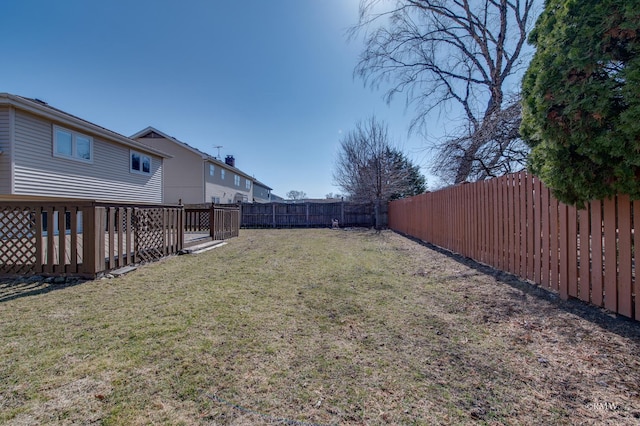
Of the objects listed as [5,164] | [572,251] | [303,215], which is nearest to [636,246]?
[572,251]

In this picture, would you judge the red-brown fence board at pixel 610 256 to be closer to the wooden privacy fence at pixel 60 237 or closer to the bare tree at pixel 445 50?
the wooden privacy fence at pixel 60 237

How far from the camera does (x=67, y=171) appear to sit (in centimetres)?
990

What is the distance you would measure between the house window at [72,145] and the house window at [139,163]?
2.31 meters

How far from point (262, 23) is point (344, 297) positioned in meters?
10.4

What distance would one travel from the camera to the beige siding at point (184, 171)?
19.9 metres

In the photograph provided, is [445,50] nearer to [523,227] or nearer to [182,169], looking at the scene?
[523,227]

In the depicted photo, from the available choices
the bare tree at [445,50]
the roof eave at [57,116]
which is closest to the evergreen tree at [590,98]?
the bare tree at [445,50]

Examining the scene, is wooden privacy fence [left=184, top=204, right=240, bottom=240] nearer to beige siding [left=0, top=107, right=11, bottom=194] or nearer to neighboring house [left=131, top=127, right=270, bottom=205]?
beige siding [left=0, top=107, right=11, bottom=194]

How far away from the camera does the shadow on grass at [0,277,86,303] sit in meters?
4.00

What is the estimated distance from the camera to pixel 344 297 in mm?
3840

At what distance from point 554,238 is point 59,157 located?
13571mm

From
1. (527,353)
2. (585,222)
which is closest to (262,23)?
(585,222)

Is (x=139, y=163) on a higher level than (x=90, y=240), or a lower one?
higher

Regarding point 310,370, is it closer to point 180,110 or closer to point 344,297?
point 344,297
